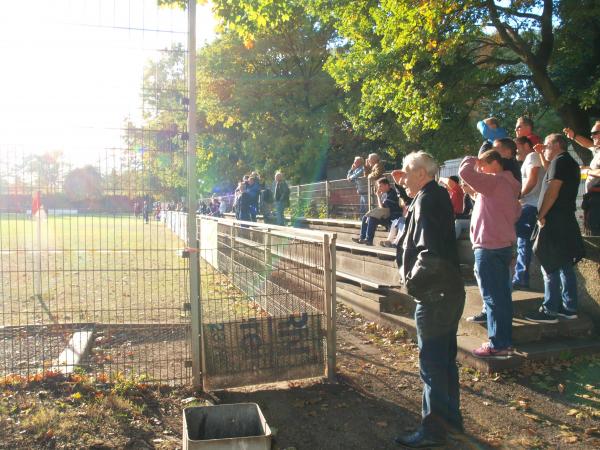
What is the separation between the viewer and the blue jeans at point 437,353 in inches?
154

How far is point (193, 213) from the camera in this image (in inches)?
202

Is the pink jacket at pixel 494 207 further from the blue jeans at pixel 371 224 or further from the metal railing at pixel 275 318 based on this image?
the blue jeans at pixel 371 224

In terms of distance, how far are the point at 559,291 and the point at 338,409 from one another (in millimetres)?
3022

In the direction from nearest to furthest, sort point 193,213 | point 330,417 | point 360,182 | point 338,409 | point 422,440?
point 422,440
point 330,417
point 338,409
point 193,213
point 360,182

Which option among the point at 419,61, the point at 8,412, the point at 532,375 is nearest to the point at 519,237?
the point at 532,375

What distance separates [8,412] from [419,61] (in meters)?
15.6

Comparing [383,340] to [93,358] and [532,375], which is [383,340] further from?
[93,358]

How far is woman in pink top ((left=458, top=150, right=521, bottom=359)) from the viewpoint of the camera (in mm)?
5328

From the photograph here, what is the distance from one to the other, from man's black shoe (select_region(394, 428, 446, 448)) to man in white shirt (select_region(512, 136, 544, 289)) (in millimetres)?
3609

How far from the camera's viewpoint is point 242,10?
323 inches

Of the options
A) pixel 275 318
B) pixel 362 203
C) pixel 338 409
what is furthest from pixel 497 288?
pixel 362 203

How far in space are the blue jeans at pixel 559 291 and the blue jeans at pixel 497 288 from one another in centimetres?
95

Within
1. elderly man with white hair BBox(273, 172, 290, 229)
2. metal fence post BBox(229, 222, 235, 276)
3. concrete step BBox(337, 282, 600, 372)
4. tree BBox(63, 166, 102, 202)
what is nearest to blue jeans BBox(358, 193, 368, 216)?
elderly man with white hair BBox(273, 172, 290, 229)

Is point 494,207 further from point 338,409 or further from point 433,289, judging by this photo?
point 338,409
